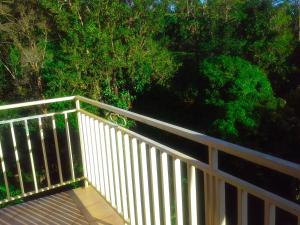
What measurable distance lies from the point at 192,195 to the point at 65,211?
5.54ft

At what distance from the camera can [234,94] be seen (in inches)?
539

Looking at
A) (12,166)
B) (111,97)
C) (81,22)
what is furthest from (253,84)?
(12,166)

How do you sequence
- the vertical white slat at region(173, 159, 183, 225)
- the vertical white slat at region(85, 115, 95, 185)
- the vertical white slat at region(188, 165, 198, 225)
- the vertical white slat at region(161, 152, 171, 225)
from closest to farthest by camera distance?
the vertical white slat at region(188, 165, 198, 225), the vertical white slat at region(173, 159, 183, 225), the vertical white slat at region(161, 152, 171, 225), the vertical white slat at region(85, 115, 95, 185)

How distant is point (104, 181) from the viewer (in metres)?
2.83

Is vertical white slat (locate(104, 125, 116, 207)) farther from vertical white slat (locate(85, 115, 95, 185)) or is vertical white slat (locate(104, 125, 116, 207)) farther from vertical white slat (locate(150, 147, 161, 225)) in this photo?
vertical white slat (locate(150, 147, 161, 225))

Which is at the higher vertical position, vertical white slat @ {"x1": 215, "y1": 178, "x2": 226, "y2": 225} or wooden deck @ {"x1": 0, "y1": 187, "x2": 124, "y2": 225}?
vertical white slat @ {"x1": 215, "y1": 178, "x2": 226, "y2": 225}

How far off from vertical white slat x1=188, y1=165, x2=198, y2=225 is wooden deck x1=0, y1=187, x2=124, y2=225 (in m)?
1.11

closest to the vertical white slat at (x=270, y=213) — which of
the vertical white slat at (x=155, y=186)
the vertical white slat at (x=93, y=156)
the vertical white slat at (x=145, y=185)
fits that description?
the vertical white slat at (x=155, y=186)

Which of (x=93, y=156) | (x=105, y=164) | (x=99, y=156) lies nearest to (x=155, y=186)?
(x=105, y=164)

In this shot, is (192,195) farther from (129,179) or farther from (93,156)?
(93,156)

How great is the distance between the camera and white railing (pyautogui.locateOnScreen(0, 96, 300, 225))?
1246mm

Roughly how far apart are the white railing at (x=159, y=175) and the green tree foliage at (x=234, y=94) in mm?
9884

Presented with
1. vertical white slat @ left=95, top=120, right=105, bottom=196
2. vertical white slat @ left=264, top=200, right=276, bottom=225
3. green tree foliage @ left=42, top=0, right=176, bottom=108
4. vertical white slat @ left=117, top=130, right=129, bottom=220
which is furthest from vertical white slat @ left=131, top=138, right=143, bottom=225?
green tree foliage @ left=42, top=0, right=176, bottom=108

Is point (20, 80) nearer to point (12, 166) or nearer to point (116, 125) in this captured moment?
point (12, 166)
